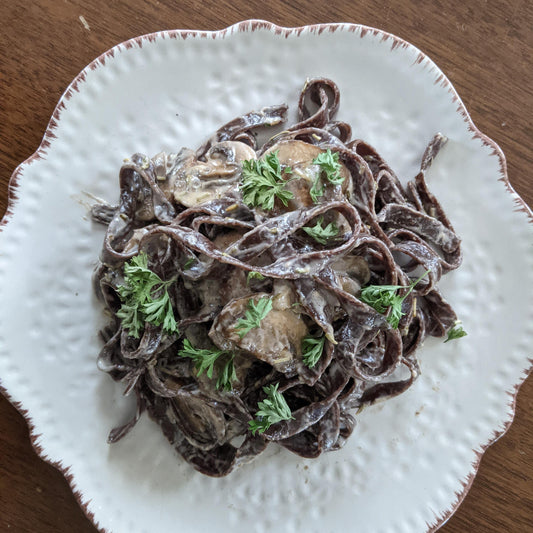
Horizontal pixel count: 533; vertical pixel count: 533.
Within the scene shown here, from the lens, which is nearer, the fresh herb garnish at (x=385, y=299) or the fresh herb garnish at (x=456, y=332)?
Result: the fresh herb garnish at (x=385, y=299)

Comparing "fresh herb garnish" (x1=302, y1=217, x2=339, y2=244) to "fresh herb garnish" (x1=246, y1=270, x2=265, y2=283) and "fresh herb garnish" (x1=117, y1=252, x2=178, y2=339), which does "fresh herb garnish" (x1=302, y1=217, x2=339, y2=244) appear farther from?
"fresh herb garnish" (x1=117, y1=252, x2=178, y2=339)

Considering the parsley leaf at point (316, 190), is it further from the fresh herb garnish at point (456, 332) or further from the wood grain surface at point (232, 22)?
the wood grain surface at point (232, 22)

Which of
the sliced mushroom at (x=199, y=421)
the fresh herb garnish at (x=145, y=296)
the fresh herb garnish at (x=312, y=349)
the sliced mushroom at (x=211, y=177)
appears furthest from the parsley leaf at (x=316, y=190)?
the sliced mushroom at (x=199, y=421)

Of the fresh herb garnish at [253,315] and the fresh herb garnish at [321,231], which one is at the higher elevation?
the fresh herb garnish at [321,231]

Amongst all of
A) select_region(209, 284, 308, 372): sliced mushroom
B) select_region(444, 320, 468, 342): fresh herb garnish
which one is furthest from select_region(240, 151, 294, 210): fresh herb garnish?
select_region(444, 320, 468, 342): fresh herb garnish

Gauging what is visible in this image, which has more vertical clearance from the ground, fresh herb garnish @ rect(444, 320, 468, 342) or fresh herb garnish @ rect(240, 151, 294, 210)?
fresh herb garnish @ rect(240, 151, 294, 210)

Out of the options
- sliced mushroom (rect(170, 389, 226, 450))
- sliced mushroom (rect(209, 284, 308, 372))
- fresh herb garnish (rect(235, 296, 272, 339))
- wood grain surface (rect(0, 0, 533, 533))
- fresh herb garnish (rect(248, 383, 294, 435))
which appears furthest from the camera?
wood grain surface (rect(0, 0, 533, 533))

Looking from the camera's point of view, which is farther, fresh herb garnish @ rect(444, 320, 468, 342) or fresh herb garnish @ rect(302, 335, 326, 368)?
fresh herb garnish @ rect(444, 320, 468, 342)
